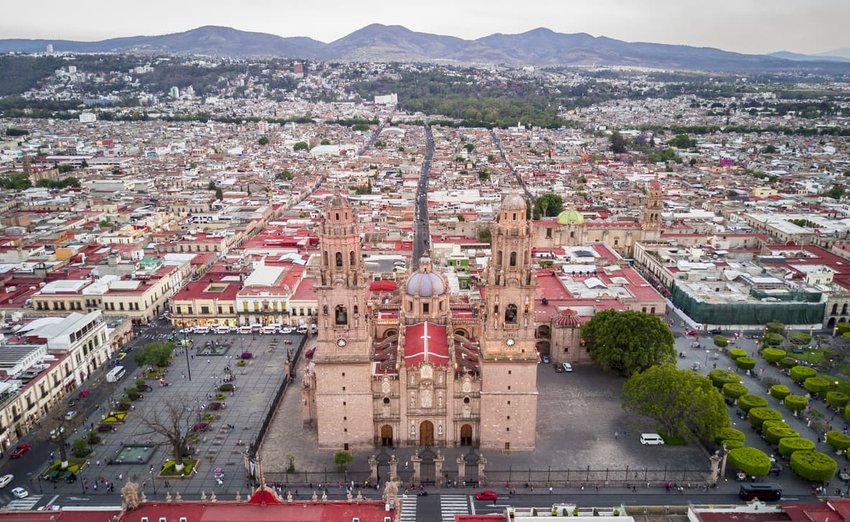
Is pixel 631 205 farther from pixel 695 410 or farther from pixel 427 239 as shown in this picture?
pixel 695 410

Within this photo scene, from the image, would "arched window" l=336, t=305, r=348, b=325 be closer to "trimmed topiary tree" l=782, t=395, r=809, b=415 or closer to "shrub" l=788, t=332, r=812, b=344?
"trimmed topiary tree" l=782, t=395, r=809, b=415

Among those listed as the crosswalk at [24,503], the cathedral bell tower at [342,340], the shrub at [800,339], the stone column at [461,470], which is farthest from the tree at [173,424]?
the shrub at [800,339]

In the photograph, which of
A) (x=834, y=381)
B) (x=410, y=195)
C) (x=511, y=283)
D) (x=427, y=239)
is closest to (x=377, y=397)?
(x=511, y=283)

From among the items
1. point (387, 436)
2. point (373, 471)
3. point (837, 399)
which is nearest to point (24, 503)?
point (373, 471)

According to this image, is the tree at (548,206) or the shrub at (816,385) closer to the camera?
the shrub at (816,385)

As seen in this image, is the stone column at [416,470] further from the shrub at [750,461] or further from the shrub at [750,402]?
the shrub at [750,402]

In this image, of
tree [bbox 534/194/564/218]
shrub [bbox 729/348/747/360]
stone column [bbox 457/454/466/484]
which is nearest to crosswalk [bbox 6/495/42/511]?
stone column [bbox 457/454/466/484]

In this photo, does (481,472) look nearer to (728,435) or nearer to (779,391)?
(728,435)
